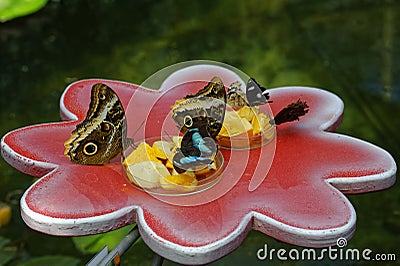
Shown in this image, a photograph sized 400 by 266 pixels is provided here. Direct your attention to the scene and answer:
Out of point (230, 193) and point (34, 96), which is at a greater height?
point (230, 193)

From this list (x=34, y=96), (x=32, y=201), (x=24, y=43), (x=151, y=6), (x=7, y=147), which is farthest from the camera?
(x=151, y=6)

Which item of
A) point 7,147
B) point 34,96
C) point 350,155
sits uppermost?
point 7,147

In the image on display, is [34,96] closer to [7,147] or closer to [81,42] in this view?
[81,42]

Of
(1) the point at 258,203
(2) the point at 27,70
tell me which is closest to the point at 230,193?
(1) the point at 258,203

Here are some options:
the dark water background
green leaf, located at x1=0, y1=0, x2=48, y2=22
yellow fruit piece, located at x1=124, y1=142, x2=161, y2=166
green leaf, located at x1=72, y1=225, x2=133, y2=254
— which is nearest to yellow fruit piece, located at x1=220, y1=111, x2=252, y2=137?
yellow fruit piece, located at x1=124, y1=142, x2=161, y2=166

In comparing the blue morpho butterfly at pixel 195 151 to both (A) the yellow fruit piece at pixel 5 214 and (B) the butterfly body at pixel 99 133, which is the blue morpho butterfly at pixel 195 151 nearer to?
(B) the butterfly body at pixel 99 133

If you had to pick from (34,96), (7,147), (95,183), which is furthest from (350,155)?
(34,96)

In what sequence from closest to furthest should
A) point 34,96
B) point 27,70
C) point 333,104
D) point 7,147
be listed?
point 7,147 < point 333,104 < point 34,96 < point 27,70

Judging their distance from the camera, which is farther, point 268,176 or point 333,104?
point 333,104

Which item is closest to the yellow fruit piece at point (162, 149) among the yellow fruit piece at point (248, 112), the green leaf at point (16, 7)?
the yellow fruit piece at point (248, 112)
